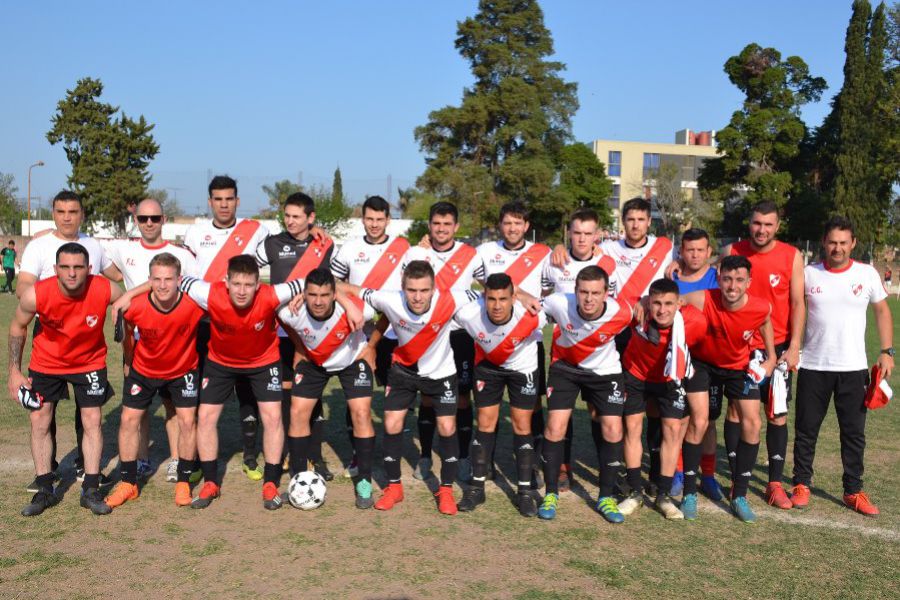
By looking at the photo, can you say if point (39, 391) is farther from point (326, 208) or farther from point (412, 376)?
point (326, 208)

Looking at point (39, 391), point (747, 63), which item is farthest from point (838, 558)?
point (747, 63)

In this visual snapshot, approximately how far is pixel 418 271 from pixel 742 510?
2983 mm

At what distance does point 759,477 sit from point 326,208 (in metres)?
50.7

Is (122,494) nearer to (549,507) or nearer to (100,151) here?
(549,507)

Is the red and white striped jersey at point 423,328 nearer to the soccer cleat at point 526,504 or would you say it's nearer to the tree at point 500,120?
the soccer cleat at point 526,504

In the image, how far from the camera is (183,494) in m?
5.67

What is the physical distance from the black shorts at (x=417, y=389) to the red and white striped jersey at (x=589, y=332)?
93cm

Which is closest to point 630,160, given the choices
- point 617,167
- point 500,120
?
point 617,167

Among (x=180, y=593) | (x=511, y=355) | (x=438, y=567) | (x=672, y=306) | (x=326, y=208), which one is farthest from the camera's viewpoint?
(x=326, y=208)

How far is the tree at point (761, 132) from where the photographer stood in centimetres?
4162

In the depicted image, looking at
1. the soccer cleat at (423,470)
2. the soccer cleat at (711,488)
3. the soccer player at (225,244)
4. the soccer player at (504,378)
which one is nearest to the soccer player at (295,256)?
the soccer player at (225,244)

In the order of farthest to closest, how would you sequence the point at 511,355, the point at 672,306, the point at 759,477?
the point at 759,477
the point at 511,355
the point at 672,306

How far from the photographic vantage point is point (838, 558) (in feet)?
15.9

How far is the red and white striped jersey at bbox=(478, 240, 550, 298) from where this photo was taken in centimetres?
643
